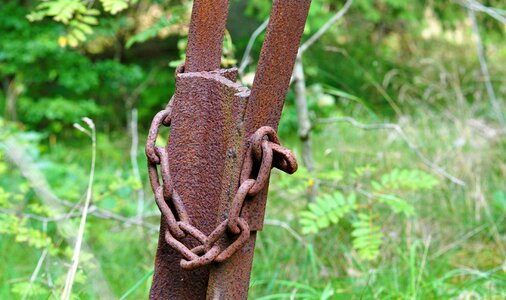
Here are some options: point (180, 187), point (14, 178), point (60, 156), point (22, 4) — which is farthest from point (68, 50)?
point (180, 187)

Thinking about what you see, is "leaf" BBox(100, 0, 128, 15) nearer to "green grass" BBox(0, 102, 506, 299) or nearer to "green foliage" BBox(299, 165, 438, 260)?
"green grass" BBox(0, 102, 506, 299)

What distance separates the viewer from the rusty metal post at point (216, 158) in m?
1.68

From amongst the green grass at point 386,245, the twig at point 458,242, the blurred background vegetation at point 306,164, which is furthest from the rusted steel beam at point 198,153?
the twig at point 458,242

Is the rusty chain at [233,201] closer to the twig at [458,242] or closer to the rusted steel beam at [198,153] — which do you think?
the rusted steel beam at [198,153]

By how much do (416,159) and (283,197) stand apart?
35.3 inches

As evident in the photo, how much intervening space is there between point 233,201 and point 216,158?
0.22 m

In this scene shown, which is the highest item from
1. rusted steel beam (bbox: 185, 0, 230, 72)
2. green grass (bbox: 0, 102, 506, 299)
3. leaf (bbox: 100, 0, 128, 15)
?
leaf (bbox: 100, 0, 128, 15)

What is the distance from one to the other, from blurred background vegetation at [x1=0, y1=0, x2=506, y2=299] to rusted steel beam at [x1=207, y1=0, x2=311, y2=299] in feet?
1.05

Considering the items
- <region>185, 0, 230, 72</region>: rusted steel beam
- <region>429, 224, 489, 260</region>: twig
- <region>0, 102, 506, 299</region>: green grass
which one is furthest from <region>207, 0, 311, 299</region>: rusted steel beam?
<region>429, 224, 489, 260</region>: twig

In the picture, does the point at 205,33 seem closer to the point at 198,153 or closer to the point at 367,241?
the point at 198,153

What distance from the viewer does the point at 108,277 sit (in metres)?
3.71

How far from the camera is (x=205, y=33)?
188cm

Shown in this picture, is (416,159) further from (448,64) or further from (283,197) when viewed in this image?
(448,64)

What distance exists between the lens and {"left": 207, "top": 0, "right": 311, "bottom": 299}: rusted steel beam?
173cm
